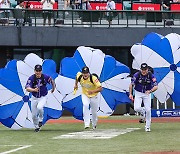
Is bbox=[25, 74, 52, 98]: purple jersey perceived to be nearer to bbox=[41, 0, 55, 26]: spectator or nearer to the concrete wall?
bbox=[41, 0, 55, 26]: spectator

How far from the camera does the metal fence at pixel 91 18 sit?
27188mm

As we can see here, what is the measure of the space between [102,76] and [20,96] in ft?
8.16

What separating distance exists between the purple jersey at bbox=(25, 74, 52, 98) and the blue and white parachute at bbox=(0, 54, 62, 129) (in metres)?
0.87

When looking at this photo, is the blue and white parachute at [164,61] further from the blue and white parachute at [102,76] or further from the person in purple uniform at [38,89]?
the person in purple uniform at [38,89]

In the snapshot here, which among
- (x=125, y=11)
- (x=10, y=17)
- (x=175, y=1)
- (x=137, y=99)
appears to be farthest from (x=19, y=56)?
(x=137, y=99)

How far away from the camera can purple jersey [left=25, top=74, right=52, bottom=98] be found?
17875 mm

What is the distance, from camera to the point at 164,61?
2014 cm

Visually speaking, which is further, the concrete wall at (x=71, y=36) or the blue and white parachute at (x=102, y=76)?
the concrete wall at (x=71, y=36)

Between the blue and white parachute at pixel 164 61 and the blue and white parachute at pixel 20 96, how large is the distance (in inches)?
105

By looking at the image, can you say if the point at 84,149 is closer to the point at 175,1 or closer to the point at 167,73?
the point at 167,73

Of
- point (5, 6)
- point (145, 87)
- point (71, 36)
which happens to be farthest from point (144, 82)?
point (5, 6)

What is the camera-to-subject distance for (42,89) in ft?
58.9

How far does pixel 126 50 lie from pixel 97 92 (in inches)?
497

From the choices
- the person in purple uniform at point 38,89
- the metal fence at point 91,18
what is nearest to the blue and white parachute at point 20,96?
the person in purple uniform at point 38,89
